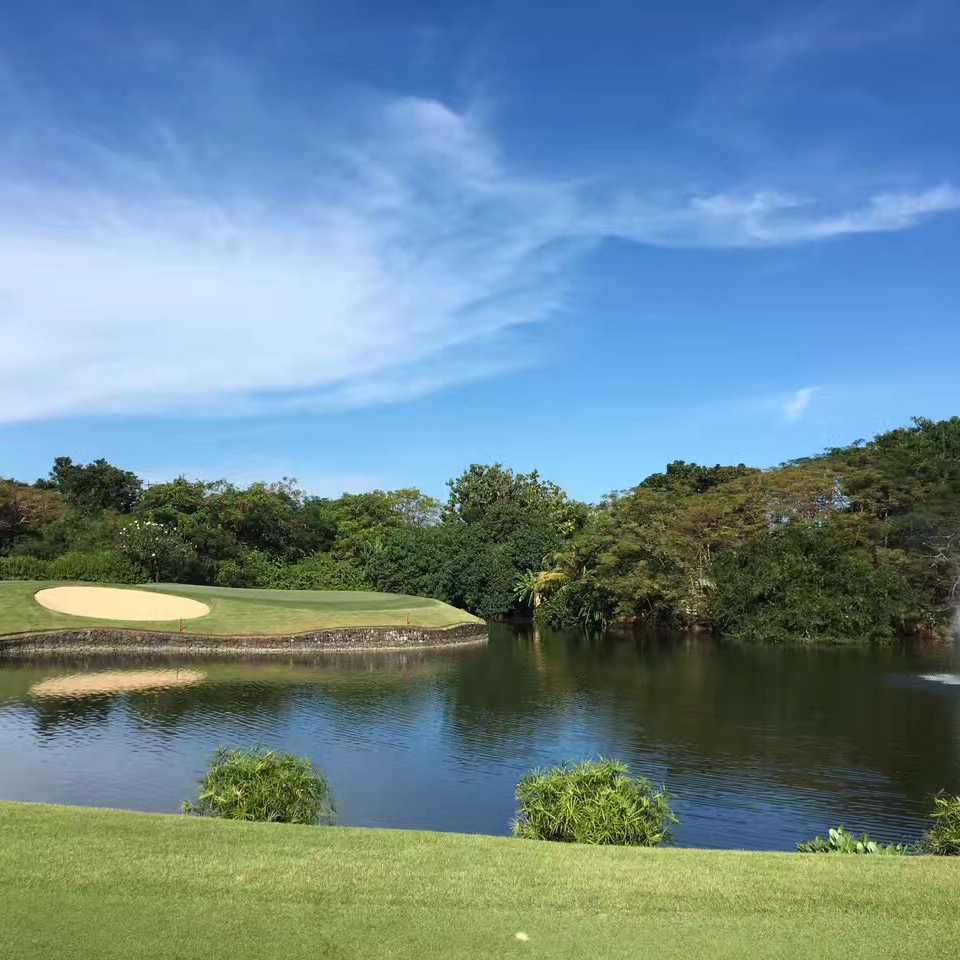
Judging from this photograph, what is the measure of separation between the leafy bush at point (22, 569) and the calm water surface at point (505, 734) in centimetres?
1634

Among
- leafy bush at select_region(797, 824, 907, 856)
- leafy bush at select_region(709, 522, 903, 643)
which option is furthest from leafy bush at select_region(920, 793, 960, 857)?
leafy bush at select_region(709, 522, 903, 643)

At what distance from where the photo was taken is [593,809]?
933 centimetres

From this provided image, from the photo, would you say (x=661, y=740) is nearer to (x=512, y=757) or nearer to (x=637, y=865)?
(x=512, y=757)

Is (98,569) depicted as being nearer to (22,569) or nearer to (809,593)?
(22,569)

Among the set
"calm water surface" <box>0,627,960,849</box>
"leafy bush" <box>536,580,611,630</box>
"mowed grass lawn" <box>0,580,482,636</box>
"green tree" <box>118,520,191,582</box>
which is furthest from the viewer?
"leafy bush" <box>536,580,611,630</box>

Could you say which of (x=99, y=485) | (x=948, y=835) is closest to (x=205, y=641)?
(x=948, y=835)

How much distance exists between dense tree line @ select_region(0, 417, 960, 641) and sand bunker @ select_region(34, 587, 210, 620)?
9156 millimetres

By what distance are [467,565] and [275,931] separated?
4506cm

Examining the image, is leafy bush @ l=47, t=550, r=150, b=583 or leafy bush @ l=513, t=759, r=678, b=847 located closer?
leafy bush @ l=513, t=759, r=678, b=847

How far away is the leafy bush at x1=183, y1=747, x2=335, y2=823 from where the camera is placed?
9.77 m

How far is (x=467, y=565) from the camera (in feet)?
167

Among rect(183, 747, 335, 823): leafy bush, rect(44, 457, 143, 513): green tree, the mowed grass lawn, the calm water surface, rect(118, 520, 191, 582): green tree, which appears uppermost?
rect(44, 457, 143, 513): green tree

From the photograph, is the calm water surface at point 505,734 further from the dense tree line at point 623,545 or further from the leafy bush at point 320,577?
the leafy bush at point 320,577

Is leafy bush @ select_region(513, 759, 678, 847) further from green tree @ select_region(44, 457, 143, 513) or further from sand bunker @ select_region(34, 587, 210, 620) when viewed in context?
green tree @ select_region(44, 457, 143, 513)
